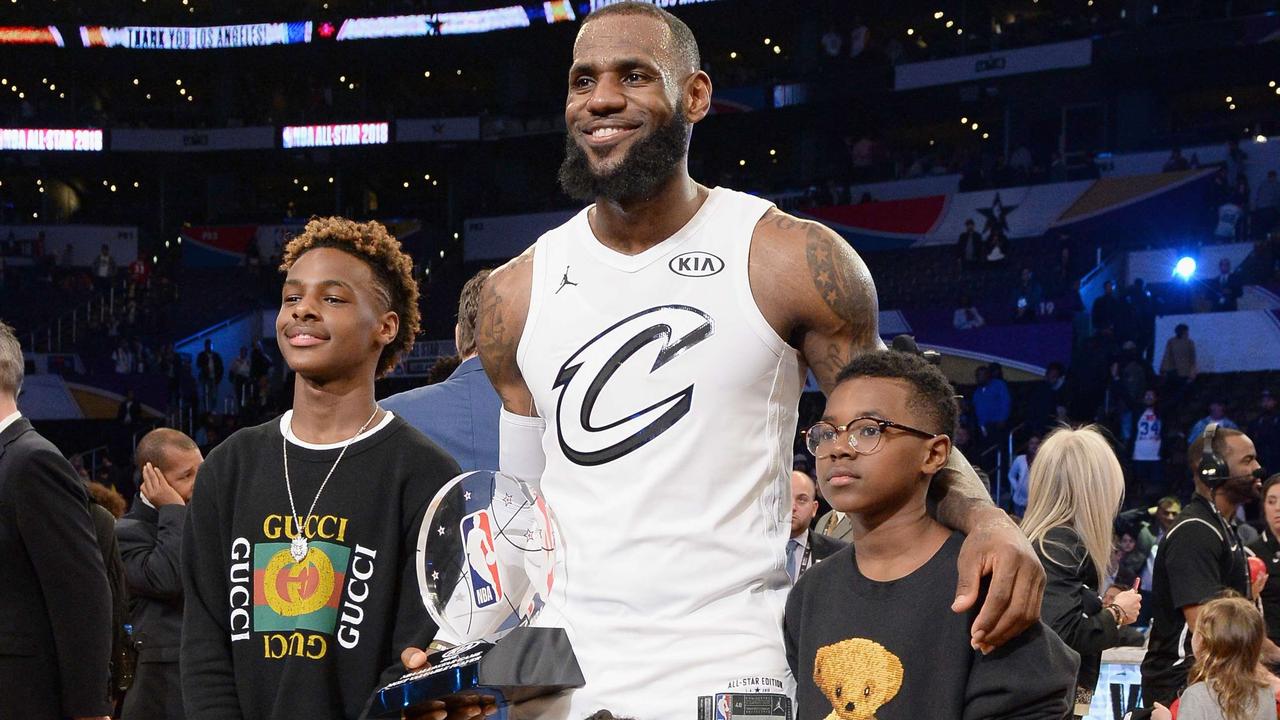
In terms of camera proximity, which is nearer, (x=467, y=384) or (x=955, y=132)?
(x=467, y=384)

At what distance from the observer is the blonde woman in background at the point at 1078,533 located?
4.77m

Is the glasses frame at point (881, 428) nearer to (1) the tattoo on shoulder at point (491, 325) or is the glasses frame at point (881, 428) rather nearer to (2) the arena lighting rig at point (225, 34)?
(1) the tattoo on shoulder at point (491, 325)

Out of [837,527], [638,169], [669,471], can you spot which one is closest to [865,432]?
[669,471]

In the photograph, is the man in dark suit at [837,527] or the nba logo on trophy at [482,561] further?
the man in dark suit at [837,527]

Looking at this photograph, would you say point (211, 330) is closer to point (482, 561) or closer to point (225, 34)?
point (225, 34)

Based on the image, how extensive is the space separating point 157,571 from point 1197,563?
4180mm

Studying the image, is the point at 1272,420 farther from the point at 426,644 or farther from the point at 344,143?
the point at 344,143

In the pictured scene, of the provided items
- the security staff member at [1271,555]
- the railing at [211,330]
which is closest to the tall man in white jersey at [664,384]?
the security staff member at [1271,555]

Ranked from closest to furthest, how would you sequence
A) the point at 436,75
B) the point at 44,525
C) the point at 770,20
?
the point at 44,525 → the point at 770,20 → the point at 436,75

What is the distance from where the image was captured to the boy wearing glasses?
2.33 meters

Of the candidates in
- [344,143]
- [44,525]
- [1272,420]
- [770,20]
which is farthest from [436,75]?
[44,525]

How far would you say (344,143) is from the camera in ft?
107

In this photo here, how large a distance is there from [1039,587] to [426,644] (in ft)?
4.44

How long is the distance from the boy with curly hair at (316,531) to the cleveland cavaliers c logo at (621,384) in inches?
24.5
